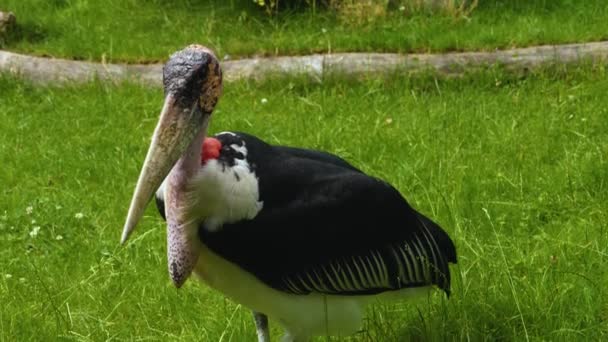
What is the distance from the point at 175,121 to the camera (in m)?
2.38

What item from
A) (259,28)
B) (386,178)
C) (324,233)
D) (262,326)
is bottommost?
(259,28)

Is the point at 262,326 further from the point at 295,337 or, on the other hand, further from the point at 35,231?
the point at 35,231

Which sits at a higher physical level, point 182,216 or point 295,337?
point 182,216

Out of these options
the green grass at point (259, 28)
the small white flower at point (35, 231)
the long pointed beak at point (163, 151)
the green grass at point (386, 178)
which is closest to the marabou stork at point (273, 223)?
the long pointed beak at point (163, 151)

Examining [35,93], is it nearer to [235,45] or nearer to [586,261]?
[235,45]

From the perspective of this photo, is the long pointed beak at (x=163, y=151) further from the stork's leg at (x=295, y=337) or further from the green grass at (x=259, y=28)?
the green grass at (x=259, y=28)

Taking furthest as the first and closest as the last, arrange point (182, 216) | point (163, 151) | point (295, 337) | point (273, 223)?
point (295, 337) < point (273, 223) < point (182, 216) < point (163, 151)

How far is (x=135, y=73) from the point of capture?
22.2 ft

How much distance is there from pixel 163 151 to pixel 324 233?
565 mm

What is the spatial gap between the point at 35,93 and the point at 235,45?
4.51ft

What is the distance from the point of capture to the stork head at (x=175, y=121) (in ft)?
7.76

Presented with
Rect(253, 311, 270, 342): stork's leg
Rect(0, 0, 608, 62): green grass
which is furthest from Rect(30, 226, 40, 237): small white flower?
Rect(0, 0, 608, 62): green grass

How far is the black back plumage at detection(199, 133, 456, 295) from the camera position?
2584 mm

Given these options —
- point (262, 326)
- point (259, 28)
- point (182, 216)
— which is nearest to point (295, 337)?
point (262, 326)
